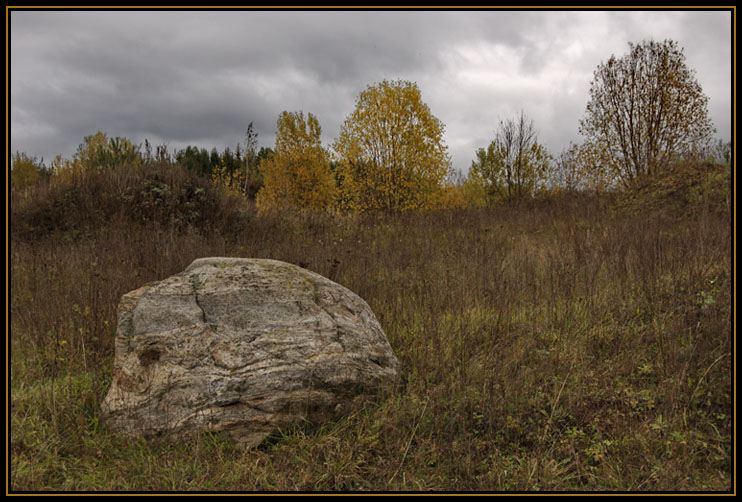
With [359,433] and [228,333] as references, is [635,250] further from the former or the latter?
[228,333]

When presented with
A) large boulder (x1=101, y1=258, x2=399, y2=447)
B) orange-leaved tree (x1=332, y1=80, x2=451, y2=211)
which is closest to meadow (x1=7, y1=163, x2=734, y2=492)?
large boulder (x1=101, y1=258, x2=399, y2=447)

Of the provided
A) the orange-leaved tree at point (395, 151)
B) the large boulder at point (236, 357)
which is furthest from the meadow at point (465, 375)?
the orange-leaved tree at point (395, 151)

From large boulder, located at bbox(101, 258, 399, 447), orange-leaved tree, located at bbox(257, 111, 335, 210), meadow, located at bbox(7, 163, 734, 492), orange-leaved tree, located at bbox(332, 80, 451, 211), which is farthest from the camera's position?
orange-leaved tree, located at bbox(257, 111, 335, 210)

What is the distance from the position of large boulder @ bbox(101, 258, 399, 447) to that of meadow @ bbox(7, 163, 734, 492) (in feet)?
0.48

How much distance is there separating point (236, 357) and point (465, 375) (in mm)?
1780

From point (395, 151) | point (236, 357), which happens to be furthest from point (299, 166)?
point (236, 357)

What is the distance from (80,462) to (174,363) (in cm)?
75

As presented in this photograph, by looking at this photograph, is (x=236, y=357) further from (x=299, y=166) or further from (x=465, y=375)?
(x=299, y=166)

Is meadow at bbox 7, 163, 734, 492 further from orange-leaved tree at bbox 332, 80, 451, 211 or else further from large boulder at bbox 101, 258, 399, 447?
orange-leaved tree at bbox 332, 80, 451, 211

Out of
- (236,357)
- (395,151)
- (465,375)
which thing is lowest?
(465,375)

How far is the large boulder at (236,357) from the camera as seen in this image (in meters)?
2.92

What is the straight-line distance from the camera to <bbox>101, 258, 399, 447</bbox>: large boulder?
2.92m

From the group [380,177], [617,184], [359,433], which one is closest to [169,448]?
[359,433]

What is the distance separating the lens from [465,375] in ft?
11.4
